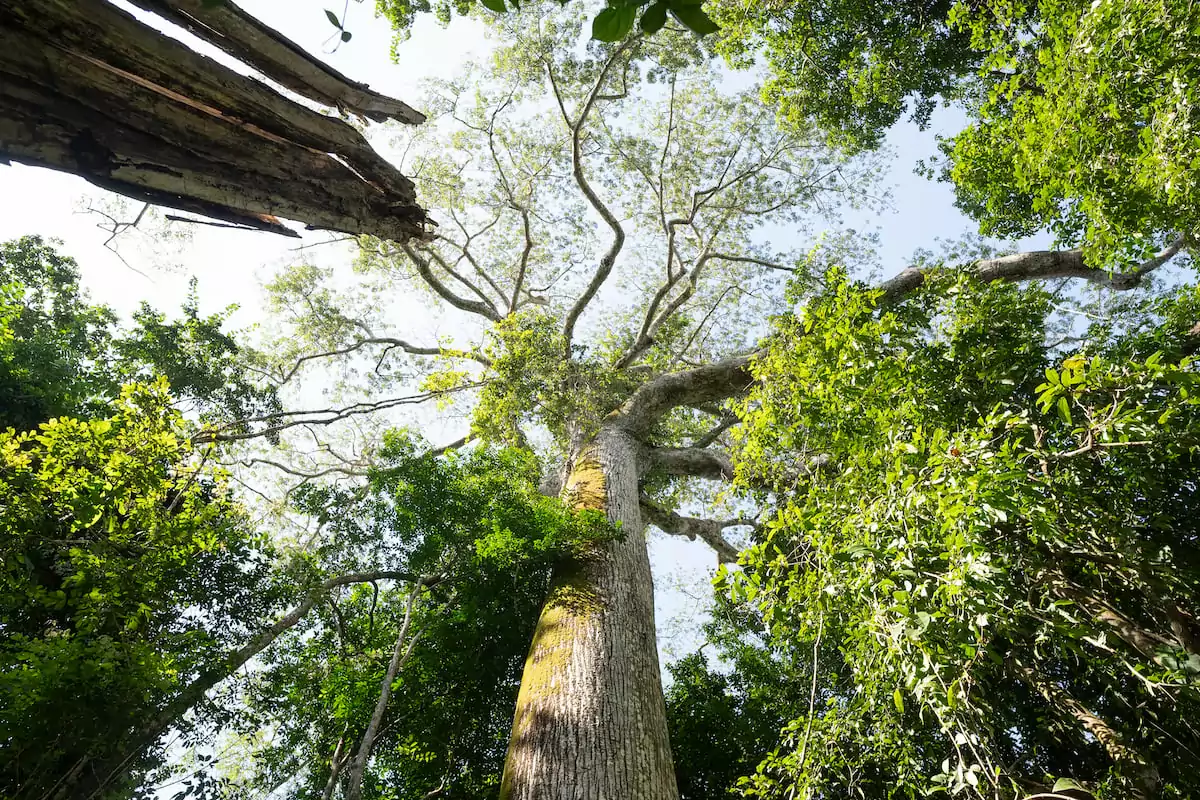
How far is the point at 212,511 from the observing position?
4.58 m

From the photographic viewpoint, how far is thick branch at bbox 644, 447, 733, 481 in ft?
28.9

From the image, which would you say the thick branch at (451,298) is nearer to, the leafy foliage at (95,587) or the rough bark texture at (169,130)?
the leafy foliage at (95,587)

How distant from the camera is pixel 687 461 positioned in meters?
9.04

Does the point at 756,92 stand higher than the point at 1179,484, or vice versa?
the point at 756,92

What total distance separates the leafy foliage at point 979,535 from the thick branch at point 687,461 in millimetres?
4422

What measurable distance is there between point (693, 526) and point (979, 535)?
700cm

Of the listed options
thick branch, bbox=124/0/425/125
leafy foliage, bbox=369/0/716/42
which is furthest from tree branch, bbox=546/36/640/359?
leafy foliage, bbox=369/0/716/42

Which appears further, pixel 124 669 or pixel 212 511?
pixel 212 511

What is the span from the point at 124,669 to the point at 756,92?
12.5 metres

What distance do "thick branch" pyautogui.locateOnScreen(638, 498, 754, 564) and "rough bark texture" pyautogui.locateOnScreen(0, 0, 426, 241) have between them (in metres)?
7.35

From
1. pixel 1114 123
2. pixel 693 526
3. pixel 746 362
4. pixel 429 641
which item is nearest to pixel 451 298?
pixel 746 362

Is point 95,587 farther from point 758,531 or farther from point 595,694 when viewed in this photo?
point 758,531

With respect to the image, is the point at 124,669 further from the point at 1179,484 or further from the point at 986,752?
the point at 1179,484

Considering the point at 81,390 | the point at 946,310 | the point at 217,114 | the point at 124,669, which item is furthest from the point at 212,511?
the point at 946,310
